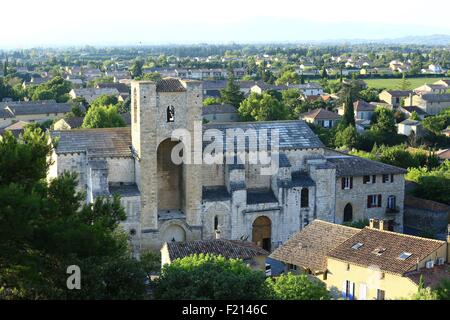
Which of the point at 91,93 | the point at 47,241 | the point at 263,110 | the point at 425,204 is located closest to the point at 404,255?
the point at 47,241

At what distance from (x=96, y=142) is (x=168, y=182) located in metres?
5.15

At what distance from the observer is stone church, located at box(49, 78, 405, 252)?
129ft

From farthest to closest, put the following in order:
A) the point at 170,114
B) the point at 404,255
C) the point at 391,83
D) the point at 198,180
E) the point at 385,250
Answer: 1. the point at 391,83
2. the point at 198,180
3. the point at 170,114
4. the point at 385,250
5. the point at 404,255

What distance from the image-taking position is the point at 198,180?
4062cm

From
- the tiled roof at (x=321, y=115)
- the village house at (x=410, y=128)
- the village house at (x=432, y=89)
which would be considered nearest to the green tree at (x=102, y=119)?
the tiled roof at (x=321, y=115)

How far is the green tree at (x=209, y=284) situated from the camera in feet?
75.2

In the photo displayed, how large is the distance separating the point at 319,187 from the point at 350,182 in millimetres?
2804

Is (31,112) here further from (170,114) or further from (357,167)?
(357,167)

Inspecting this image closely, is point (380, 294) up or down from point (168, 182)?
down

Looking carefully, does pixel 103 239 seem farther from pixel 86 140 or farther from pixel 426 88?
pixel 426 88

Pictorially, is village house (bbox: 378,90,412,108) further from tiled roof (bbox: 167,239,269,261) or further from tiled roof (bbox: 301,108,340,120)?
tiled roof (bbox: 167,239,269,261)

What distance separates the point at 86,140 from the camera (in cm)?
4012

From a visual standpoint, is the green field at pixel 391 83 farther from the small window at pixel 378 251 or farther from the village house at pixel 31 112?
the small window at pixel 378 251
